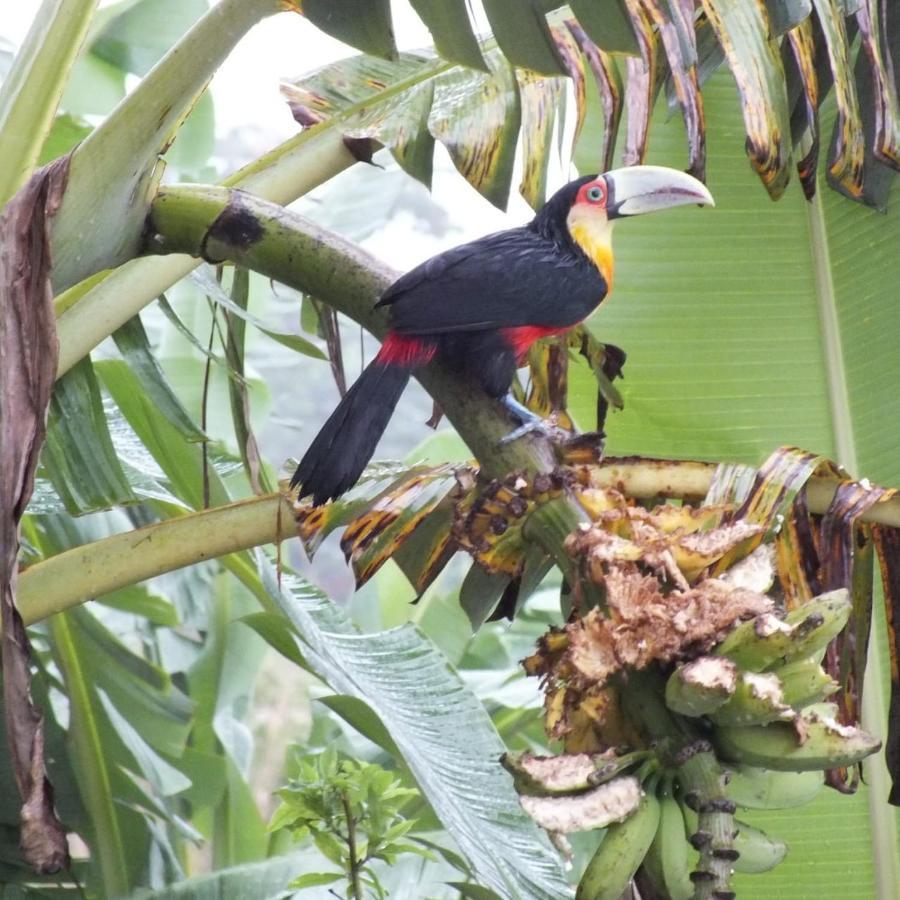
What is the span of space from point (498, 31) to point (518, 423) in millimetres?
227

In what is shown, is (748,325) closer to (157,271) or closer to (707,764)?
(157,271)

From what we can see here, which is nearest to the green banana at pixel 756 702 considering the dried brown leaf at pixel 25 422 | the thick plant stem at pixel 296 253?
the thick plant stem at pixel 296 253

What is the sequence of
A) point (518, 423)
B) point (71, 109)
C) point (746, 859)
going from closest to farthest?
point (746, 859) → point (518, 423) → point (71, 109)

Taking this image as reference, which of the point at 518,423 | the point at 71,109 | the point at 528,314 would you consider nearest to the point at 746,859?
the point at 518,423

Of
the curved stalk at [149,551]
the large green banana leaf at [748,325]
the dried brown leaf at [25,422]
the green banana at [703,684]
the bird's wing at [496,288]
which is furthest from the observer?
the large green banana leaf at [748,325]

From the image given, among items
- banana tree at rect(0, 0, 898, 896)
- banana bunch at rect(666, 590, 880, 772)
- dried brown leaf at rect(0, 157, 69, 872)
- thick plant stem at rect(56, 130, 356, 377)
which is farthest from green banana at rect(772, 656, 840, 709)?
thick plant stem at rect(56, 130, 356, 377)

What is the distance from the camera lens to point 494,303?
79 centimetres

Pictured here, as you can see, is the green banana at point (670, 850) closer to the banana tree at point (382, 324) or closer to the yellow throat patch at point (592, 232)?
the banana tree at point (382, 324)

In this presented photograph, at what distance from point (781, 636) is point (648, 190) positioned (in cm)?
46

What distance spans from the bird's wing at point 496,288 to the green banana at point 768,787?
32cm

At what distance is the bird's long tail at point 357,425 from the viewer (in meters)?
0.68

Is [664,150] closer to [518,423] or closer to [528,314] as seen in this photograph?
[528,314]

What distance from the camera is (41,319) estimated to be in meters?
0.65

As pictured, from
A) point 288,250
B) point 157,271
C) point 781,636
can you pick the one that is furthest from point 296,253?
point 781,636
